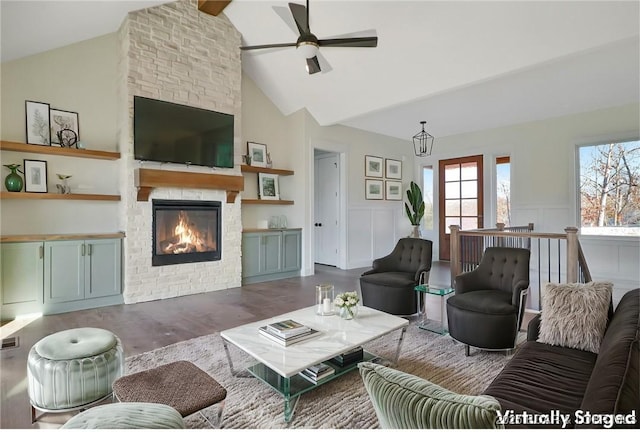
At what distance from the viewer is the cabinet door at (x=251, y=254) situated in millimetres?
5625

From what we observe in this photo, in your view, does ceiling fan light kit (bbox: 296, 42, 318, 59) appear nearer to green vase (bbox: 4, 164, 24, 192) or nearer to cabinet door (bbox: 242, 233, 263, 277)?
cabinet door (bbox: 242, 233, 263, 277)

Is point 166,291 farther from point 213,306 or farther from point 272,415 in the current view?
point 272,415

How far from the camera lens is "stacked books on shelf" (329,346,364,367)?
92.6 inches

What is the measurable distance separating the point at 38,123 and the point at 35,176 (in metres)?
0.66

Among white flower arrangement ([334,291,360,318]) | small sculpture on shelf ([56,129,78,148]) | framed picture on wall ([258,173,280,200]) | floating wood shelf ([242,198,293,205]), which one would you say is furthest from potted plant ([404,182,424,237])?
small sculpture on shelf ([56,129,78,148])

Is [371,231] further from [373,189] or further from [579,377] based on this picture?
[579,377]

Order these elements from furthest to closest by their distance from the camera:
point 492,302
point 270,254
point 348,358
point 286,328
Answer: point 270,254 → point 492,302 → point 348,358 → point 286,328

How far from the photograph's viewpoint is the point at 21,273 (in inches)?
149

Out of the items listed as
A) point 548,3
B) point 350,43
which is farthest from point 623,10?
point 350,43

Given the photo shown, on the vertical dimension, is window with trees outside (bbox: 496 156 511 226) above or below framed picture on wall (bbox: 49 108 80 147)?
below

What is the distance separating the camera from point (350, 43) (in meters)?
3.46

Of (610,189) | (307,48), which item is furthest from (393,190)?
(307,48)

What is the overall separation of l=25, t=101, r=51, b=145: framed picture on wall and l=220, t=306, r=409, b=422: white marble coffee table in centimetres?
376

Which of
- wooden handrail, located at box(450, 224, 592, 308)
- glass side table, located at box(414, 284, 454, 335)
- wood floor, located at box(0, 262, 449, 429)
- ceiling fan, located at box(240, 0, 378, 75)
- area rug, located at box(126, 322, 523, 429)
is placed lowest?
area rug, located at box(126, 322, 523, 429)
